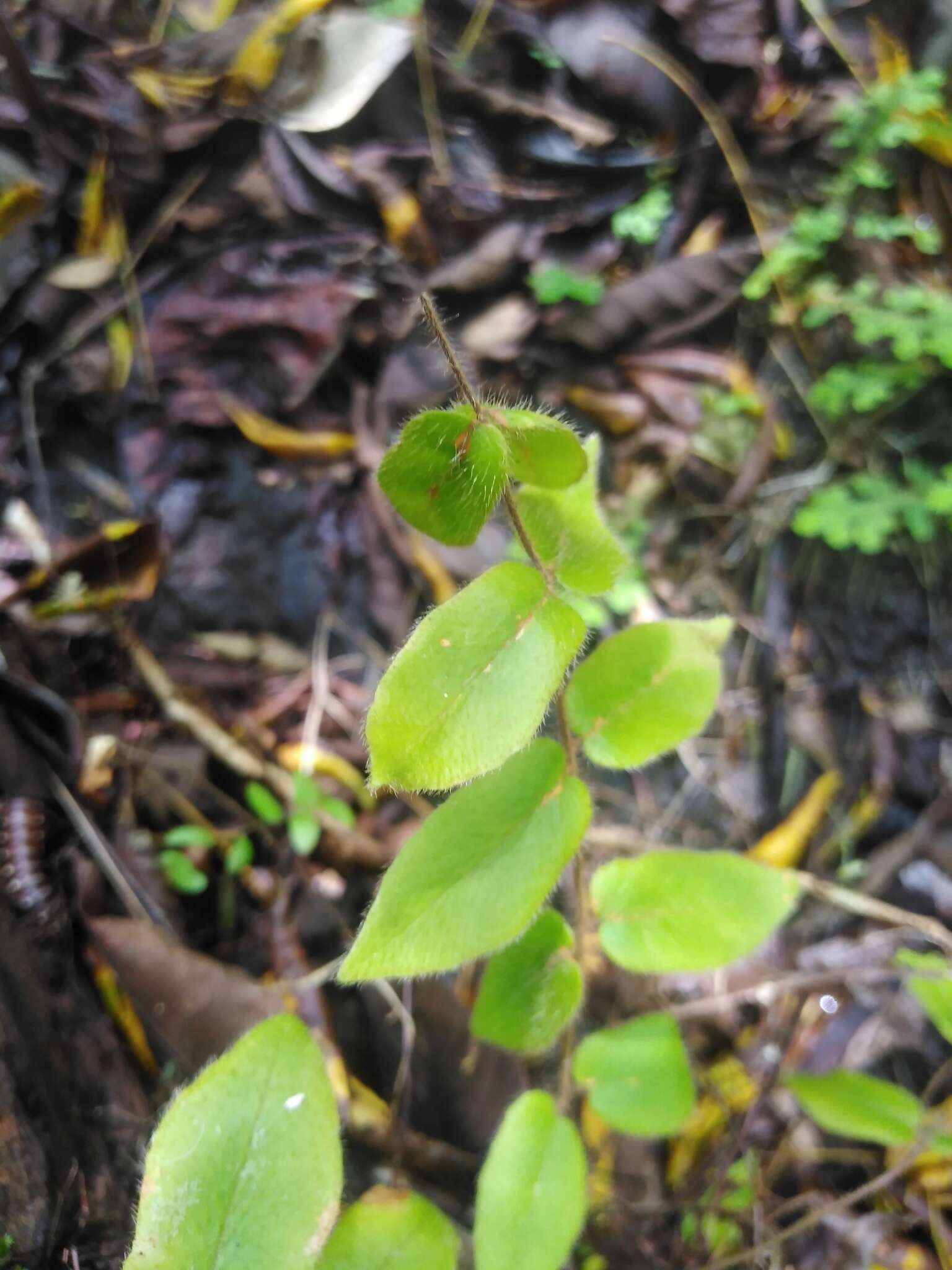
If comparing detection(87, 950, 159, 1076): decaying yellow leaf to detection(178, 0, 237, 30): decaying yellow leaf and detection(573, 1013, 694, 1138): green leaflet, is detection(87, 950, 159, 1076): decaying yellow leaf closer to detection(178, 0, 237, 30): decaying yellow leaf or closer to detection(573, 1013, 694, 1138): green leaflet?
detection(573, 1013, 694, 1138): green leaflet

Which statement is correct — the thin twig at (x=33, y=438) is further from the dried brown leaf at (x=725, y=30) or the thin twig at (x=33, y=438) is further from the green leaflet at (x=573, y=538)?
the dried brown leaf at (x=725, y=30)

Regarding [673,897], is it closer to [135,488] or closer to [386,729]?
[386,729]

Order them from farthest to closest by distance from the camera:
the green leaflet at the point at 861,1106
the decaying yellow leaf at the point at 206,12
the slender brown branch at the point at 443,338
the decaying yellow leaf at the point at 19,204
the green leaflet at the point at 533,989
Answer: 1. the decaying yellow leaf at the point at 206,12
2. the decaying yellow leaf at the point at 19,204
3. the green leaflet at the point at 861,1106
4. the green leaflet at the point at 533,989
5. the slender brown branch at the point at 443,338

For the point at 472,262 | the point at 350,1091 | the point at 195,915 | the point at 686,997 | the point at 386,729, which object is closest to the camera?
the point at 386,729

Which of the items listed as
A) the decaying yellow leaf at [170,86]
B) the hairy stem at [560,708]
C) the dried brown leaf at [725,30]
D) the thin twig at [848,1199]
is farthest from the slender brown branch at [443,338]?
the dried brown leaf at [725,30]

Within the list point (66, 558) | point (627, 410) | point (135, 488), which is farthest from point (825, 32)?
point (66, 558)

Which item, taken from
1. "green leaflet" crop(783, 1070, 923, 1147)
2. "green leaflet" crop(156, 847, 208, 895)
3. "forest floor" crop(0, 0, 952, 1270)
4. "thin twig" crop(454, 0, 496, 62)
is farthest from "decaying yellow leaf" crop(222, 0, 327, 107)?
"green leaflet" crop(783, 1070, 923, 1147)

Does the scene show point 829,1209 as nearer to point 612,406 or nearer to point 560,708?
point 560,708
